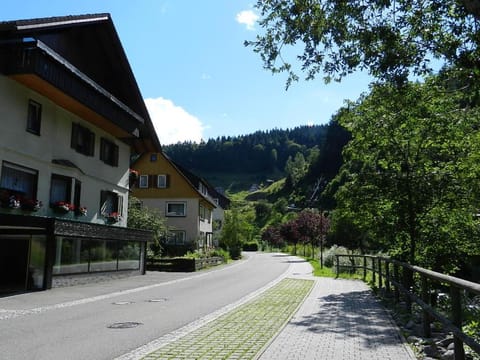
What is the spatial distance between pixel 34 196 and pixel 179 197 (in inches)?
1072

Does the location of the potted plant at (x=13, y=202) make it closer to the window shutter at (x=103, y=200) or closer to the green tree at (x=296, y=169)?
the window shutter at (x=103, y=200)

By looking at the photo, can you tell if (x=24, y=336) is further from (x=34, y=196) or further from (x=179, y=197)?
(x=179, y=197)

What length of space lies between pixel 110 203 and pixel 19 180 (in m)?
8.20

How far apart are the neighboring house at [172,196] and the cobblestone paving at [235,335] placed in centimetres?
3224

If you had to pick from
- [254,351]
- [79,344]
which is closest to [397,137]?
[254,351]

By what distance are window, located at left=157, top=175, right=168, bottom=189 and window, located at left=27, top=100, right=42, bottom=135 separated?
27108 millimetres

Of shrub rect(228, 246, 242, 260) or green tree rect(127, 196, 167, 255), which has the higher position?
green tree rect(127, 196, 167, 255)

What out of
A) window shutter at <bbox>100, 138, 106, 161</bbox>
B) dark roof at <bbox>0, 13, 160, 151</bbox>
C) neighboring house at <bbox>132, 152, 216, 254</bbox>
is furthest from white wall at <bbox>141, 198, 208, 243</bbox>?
window shutter at <bbox>100, 138, 106, 161</bbox>

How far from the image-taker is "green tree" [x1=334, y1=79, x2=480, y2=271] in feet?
46.4

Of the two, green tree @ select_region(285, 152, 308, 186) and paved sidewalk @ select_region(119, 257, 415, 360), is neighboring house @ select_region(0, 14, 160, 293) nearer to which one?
paved sidewalk @ select_region(119, 257, 415, 360)

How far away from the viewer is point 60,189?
20750mm

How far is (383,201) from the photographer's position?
49.7ft

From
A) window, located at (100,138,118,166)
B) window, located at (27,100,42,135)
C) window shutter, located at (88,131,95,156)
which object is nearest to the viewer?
window, located at (27,100,42,135)

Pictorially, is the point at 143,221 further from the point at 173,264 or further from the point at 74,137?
the point at 74,137
